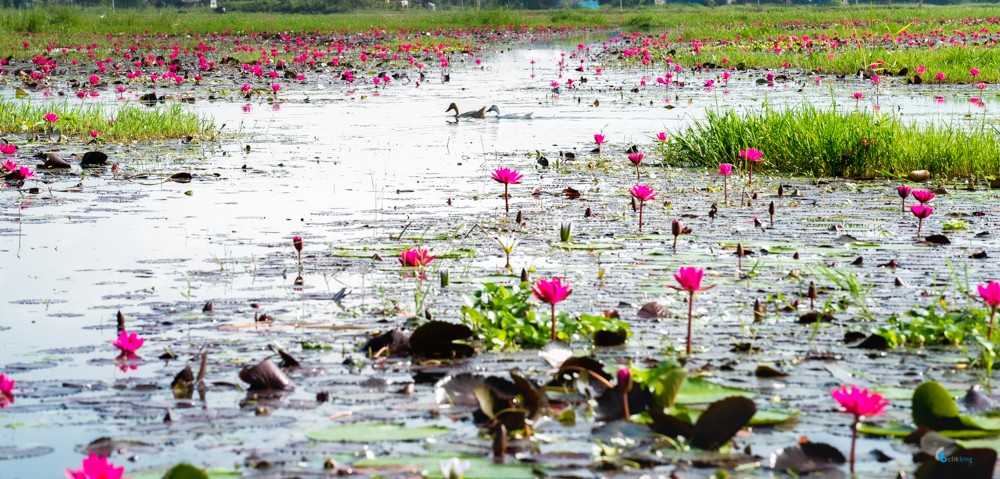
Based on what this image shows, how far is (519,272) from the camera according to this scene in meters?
4.70

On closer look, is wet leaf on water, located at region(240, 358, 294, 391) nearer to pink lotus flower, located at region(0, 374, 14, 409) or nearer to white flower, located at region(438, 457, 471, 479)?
pink lotus flower, located at region(0, 374, 14, 409)

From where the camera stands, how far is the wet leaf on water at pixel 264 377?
3.05m

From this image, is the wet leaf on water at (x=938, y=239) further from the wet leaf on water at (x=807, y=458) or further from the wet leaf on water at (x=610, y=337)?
the wet leaf on water at (x=807, y=458)

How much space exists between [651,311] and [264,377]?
1.40m

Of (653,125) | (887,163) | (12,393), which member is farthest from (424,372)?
(653,125)

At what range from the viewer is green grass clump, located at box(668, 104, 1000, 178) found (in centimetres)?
763

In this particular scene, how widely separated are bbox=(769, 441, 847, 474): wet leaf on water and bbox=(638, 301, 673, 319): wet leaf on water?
141 centimetres

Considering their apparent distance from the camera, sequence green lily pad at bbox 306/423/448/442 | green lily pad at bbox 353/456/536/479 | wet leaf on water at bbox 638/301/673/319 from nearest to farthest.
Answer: green lily pad at bbox 353/456/536/479 → green lily pad at bbox 306/423/448/442 → wet leaf on water at bbox 638/301/673/319

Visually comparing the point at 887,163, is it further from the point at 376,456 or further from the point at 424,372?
the point at 376,456

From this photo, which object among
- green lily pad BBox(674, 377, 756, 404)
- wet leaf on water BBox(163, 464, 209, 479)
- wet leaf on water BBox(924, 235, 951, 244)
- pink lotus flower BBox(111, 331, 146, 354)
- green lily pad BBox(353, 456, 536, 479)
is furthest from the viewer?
wet leaf on water BBox(924, 235, 951, 244)

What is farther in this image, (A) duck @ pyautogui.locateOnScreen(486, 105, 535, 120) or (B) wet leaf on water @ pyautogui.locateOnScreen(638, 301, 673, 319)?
(A) duck @ pyautogui.locateOnScreen(486, 105, 535, 120)

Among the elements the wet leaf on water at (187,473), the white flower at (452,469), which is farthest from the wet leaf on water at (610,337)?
the wet leaf on water at (187,473)

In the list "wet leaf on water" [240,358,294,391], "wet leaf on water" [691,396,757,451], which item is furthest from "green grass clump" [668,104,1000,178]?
"wet leaf on water" [240,358,294,391]

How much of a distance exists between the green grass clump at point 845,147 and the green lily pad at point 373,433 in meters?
5.68
